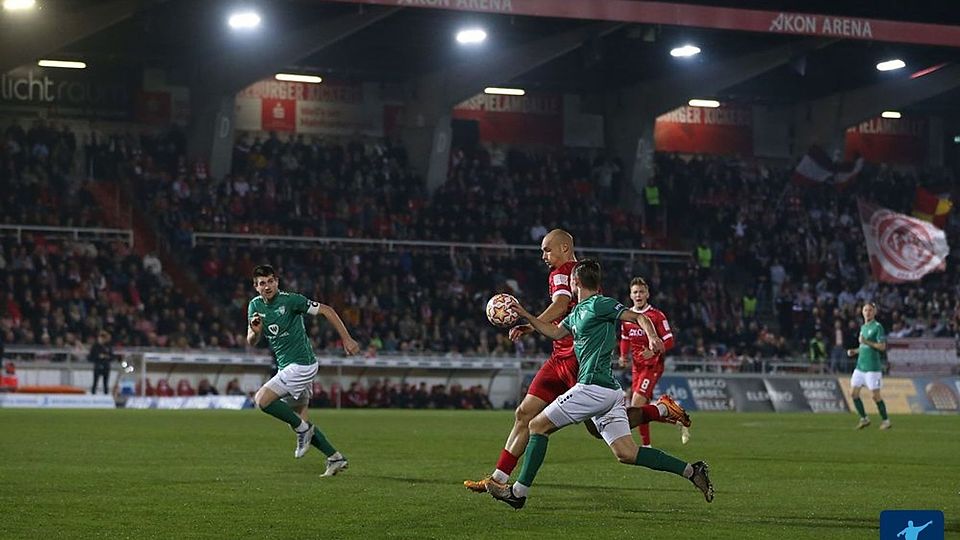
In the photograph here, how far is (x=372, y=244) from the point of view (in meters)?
48.9

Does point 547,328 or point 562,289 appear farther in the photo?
point 562,289

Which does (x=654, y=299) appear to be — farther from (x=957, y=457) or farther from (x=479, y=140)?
(x=957, y=457)

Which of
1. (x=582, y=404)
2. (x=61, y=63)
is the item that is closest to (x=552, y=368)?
(x=582, y=404)

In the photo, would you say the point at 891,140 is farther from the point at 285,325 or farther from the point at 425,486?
the point at 425,486

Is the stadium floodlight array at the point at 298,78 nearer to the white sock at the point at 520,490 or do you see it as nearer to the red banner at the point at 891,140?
the red banner at the point at 891,140

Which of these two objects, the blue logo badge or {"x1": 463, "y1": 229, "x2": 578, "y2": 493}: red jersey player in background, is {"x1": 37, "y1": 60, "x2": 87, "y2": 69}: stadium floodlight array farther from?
the blue logo badge

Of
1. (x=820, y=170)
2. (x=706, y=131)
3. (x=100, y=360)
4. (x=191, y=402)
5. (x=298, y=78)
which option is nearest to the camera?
(x=100, y=360)

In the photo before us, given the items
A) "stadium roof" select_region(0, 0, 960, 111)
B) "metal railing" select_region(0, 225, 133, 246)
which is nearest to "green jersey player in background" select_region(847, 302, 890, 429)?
"stadium roof" select_region(0, 0, 960, 111)

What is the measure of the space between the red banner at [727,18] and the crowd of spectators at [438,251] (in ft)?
26.7

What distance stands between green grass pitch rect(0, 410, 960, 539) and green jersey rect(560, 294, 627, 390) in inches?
43.2

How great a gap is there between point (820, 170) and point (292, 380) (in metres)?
41.9

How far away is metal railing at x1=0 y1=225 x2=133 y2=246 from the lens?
43.3 m

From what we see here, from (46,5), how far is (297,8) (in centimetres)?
732

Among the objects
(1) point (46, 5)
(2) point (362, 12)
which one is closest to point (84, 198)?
(1) point (46, 5)
